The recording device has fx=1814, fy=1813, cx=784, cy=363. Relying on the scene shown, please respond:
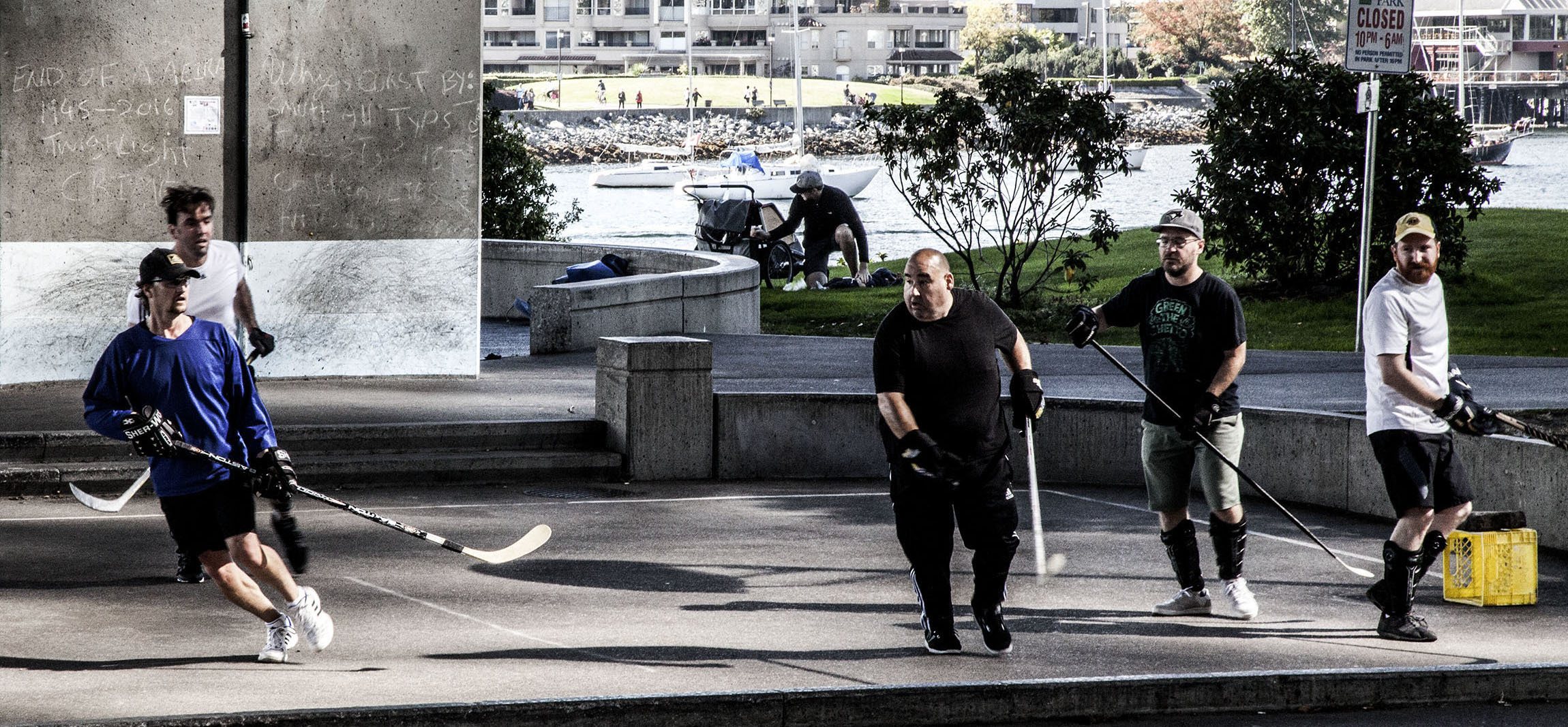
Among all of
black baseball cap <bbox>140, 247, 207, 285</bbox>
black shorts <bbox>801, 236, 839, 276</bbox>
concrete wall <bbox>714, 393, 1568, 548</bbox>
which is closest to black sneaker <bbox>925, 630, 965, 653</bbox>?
black baseball cap <bbox>140, 247, 207, 285</bbox>

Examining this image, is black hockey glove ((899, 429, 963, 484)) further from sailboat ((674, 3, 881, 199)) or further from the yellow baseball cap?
sailboat ((674, 3, 881, 199))

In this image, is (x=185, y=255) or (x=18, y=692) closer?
(x=18, y=692)

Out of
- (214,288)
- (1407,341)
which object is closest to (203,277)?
(214,288)

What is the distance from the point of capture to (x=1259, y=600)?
8383 mm

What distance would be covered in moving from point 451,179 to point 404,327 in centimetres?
120

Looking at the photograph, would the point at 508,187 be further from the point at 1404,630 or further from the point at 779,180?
the point at 779,180

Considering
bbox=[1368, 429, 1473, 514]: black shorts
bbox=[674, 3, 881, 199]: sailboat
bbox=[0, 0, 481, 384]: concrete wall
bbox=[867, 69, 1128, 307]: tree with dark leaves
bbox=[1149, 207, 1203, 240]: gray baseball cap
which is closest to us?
bbox=[1368, 429, 1473, 514]: black shorts

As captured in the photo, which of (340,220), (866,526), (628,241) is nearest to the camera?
(866,526)

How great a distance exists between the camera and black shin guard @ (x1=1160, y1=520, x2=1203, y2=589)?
796 centimetres

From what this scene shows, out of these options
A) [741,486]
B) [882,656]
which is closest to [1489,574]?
[882,656]

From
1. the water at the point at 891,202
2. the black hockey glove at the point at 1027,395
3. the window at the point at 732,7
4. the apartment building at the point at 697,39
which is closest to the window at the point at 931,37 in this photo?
the apartment building at the point at 697,39

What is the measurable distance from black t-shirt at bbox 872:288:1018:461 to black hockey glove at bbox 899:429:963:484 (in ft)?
0.20

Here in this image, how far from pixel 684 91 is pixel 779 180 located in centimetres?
5933

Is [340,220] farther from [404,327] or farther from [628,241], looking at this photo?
Answer: [628,241]
